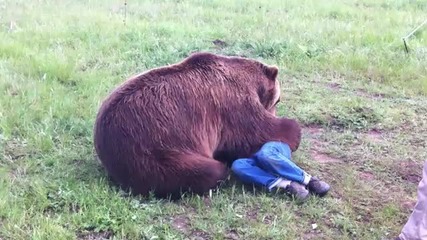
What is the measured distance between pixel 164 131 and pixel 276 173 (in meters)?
0.76

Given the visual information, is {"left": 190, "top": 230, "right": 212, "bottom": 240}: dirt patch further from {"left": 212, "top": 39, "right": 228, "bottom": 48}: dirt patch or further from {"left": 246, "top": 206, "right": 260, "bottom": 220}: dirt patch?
{"left": 212, "top": 39, "right": 228, "bottom": 48}: dirt patch

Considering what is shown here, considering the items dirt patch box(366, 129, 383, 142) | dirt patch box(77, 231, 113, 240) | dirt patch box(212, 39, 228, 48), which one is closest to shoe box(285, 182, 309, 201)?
dirt patch box(77, 231, 113, 240)

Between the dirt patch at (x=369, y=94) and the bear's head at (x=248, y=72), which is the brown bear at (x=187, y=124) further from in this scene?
the dirt patch at (x=369, y=94)

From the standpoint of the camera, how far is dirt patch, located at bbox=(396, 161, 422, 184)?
16.3 ft

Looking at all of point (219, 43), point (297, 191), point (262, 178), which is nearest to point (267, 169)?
point (262, 178)

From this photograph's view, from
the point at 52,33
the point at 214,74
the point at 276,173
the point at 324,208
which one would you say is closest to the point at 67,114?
the point at 214,74

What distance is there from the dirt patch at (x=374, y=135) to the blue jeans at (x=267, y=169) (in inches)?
48.0

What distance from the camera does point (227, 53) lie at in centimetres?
795

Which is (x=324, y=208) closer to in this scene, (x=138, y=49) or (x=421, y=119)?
(x=421, y=119)

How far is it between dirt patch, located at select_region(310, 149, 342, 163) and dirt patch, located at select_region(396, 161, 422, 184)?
442mm

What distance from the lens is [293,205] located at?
174 inches

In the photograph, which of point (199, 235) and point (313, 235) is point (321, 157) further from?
point (199, 235)

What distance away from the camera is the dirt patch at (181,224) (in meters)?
4.06

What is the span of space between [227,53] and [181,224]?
13.3 feet
